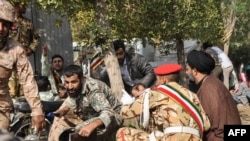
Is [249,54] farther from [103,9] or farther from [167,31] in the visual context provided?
[103,9]

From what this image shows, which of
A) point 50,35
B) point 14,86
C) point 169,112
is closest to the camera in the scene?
point 169,112

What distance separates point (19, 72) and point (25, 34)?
143 inches

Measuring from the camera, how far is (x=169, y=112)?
4.57m

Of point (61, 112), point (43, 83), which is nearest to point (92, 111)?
point (61, 112)

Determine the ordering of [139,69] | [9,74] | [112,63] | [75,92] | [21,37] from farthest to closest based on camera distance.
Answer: [21,37] < [139,69] < [112,63] < [75,92] < [9,74]

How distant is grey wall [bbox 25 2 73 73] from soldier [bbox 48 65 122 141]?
481 centimetres

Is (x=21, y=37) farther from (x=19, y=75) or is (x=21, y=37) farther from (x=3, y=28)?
(x=3, y=28)

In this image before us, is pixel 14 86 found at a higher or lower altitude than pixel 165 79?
lower

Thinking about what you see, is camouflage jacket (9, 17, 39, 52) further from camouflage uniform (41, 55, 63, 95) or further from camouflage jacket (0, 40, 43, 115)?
camouflage jacket (0, 40, 43, 115)

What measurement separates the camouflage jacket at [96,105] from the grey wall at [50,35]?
4850mm

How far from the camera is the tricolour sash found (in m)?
4.60

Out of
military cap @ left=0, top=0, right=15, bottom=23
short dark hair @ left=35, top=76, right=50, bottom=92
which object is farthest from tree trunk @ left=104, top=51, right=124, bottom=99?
military cap @ left=0, top=0, right=15, bottom=23

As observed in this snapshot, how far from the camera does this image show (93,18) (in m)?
8.21

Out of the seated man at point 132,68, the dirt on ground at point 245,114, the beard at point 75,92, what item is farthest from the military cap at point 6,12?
the dirt on ground at point 245,114
